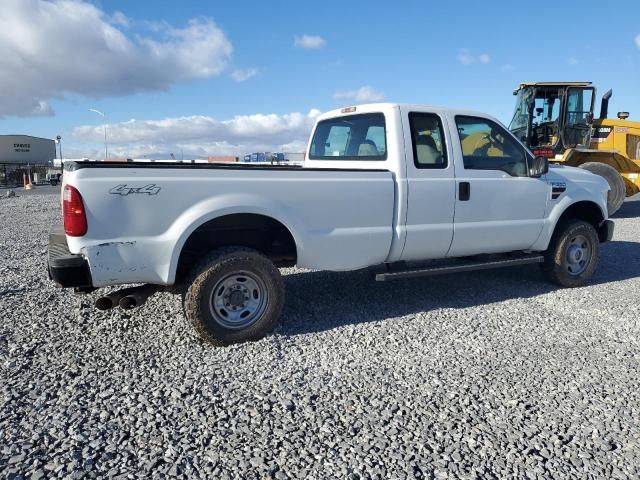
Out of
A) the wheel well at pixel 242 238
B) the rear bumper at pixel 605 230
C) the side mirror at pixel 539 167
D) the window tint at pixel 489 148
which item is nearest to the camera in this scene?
the wheel well at pixel 242 238

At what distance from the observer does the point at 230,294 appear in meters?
3.97

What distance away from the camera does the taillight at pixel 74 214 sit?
3377 mm

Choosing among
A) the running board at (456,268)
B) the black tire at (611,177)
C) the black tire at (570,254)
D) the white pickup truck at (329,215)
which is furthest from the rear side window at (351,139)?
the black tire at (611,177)

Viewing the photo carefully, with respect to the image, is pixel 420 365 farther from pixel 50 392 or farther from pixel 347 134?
pixel 347 134

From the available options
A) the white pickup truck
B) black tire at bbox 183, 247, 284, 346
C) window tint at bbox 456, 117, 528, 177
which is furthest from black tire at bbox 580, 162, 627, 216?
black tire at bbox 183, 247, 284, 346

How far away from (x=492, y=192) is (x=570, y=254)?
1645 millimetres

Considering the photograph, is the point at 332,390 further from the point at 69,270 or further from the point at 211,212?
the point at 69,270

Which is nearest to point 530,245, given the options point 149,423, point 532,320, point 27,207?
point 532,320

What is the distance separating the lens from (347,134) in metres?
5.48

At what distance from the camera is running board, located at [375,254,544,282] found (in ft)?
15.0

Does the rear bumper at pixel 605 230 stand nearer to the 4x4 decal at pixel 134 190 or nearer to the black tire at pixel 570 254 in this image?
the black tire at pixel 570 254

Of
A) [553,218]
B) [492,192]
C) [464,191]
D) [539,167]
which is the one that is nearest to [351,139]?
[464,191]

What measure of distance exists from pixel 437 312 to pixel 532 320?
907 mm

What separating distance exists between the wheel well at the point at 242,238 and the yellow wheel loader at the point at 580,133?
9.75 metres
